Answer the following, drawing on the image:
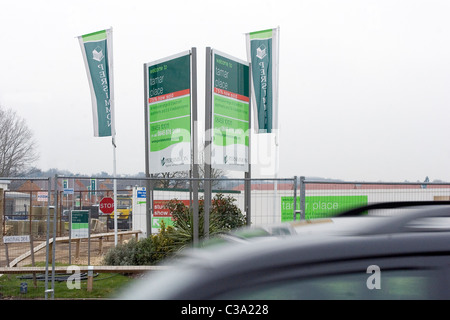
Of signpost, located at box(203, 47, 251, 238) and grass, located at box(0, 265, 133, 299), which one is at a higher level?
signpost, located at box(203, 47, 251, 238)

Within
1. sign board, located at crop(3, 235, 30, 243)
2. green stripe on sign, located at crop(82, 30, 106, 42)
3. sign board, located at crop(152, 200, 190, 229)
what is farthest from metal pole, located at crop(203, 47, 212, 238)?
green stripe on sign, located at crop(82, 30, 106, 42)

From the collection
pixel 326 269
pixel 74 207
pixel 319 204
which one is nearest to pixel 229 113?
pixel 319 204

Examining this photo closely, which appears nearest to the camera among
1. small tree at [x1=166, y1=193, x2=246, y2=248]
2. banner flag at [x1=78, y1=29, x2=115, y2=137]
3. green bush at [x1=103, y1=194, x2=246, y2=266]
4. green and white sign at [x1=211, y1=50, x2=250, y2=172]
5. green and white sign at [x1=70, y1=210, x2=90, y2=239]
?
green and white sign at [x1=70, y1=210, x2=90, y2=239]

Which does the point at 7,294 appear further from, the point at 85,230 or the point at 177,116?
the point at 177,116

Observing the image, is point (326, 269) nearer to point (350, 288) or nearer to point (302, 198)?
point (350, 288)

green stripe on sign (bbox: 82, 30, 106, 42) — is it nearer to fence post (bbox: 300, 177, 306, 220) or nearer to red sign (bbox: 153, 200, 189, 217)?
red sign (bbox: 153, 200, 189, 217)

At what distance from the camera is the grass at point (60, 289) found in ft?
28.0

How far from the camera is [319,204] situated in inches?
349

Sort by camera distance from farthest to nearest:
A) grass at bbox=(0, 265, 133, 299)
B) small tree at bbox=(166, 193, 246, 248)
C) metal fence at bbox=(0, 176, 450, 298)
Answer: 1. small tree at bbox=(166, 193, 246, 248)
2. grass at bbox=(0, 265, 133, 299)
3. metal fence at bbox=(0, 176, 450, 298)

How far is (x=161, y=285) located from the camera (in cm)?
197

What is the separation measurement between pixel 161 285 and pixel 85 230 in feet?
23.9

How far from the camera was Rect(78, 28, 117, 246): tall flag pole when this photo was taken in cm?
1510

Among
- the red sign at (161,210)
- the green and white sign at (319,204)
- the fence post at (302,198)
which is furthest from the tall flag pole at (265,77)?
the fence post at (302,198)

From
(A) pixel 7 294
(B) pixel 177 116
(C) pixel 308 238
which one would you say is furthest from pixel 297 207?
(C) pixel 308 238
